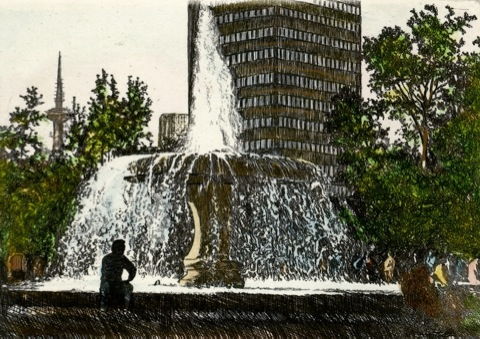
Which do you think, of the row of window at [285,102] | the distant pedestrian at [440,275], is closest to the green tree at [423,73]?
the row of window at [285,102]

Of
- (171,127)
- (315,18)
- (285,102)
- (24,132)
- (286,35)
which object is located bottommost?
(24,132)

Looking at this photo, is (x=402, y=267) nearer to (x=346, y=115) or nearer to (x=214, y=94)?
(x=346, y=115)

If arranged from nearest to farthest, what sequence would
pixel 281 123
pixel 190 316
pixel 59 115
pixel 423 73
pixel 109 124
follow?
1. pixel 190 316
2. pixel 59 115
3. pixel 281 123
4. pixel 109 124
5. pixel 423 73

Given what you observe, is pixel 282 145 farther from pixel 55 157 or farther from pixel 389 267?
pixel 55 157

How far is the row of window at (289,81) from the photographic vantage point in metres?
10.6

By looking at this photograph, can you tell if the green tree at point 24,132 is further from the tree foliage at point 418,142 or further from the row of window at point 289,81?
the tree foliage at point 418,142

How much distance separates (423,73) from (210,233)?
13.6 ft

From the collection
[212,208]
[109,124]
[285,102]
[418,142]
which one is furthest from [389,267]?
[109,124]

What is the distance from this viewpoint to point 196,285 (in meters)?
8.87

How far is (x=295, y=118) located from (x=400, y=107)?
1.58 m

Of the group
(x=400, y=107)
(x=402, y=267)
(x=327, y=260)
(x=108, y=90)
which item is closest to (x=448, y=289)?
(x=402, y=267)

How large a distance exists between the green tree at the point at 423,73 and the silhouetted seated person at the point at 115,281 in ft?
16.0

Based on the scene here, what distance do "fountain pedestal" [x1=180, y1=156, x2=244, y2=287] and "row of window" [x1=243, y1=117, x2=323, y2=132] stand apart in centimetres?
185

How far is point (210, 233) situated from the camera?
9.04 meters
